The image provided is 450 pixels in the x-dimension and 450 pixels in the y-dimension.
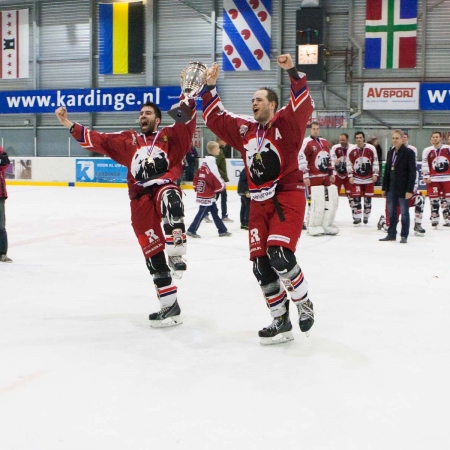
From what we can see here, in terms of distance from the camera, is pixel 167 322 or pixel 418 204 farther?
pixel 418 204

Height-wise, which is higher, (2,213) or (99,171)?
(99,171)

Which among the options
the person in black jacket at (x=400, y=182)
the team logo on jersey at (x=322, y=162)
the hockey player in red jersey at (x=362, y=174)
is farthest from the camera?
the hockey player in red jersey at (x=362, y=174)

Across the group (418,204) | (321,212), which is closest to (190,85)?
(321,212)

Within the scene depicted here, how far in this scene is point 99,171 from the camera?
22.1 metres

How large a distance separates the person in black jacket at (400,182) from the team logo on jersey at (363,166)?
2.19 meters

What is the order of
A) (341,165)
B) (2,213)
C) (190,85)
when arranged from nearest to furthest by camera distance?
1. (190,85)
2. (2,213)
3. (341,165)

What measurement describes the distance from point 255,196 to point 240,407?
1645mm

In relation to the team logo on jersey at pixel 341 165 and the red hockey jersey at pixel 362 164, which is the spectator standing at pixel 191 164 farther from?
the red hockey jersey at pixel 362 164

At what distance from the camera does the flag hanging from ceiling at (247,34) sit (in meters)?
23.3

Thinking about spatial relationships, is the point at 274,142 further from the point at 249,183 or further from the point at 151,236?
the point at 151,236

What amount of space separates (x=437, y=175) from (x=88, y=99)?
16.5 meters

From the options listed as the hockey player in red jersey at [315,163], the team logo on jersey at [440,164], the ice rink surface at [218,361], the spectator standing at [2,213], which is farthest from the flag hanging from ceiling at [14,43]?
the ice rink surface at [218,361]

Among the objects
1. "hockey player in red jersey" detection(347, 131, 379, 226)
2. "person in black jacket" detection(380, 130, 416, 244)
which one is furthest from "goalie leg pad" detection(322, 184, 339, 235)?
"hockey player in red jersey" detection(347, 131, 379, 226)

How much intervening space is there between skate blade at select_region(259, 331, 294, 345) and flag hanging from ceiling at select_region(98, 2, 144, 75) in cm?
2196
